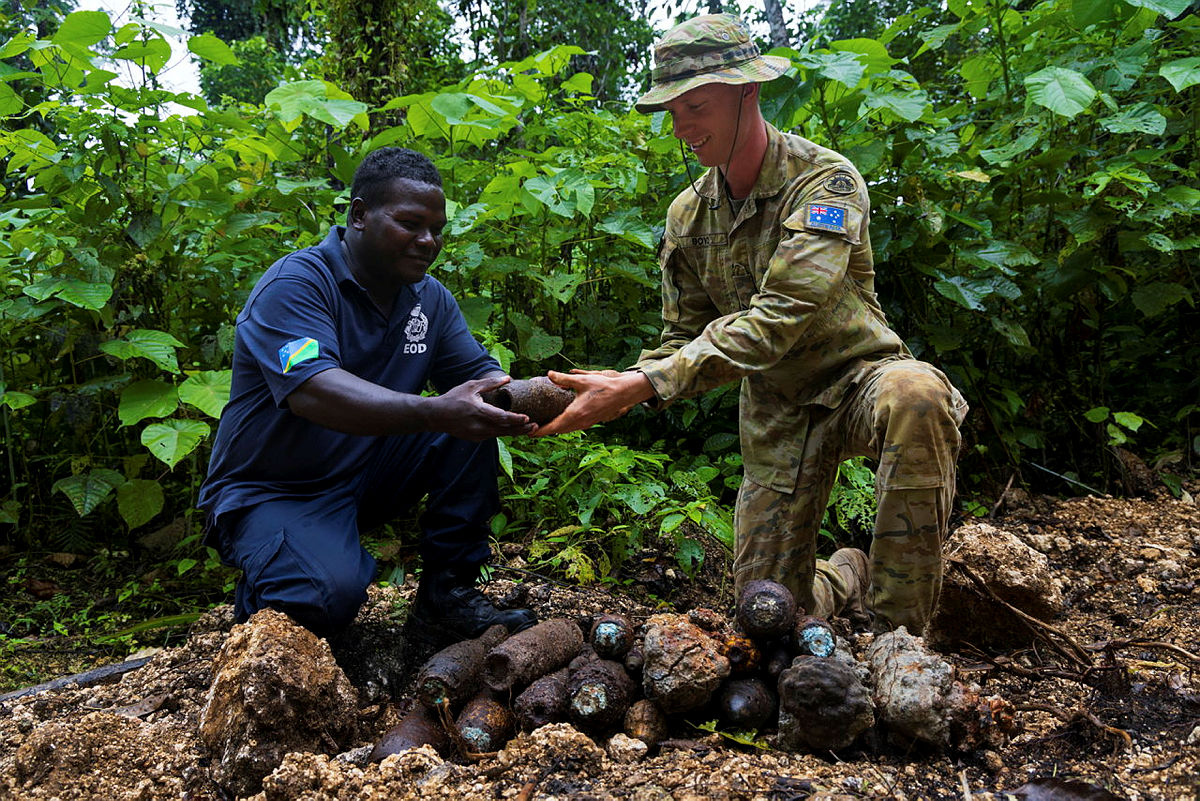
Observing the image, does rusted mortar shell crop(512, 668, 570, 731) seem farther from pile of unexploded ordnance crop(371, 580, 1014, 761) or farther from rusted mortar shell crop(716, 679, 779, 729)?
rusted mortar shell crop(716, 679, 779, 729)

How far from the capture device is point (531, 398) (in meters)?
2.78

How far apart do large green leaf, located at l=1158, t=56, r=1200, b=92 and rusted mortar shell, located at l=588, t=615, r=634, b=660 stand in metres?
3.23

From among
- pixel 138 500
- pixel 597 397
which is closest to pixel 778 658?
pixel 597 397

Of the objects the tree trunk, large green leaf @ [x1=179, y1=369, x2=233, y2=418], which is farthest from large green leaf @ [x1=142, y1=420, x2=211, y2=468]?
the tree trunk

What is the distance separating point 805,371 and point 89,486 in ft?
8.87

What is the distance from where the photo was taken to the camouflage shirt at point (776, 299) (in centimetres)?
277

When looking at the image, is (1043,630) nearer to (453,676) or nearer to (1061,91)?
(453,676)

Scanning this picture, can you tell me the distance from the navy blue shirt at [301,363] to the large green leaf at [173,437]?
0.22 meters

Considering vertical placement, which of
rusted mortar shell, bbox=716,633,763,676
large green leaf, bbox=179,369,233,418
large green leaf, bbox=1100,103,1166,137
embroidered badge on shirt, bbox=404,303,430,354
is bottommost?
rusted mortar shell, bbox=716,633,763,676

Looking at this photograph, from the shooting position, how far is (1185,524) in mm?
4352

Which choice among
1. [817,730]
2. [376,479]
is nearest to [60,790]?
[376,479]

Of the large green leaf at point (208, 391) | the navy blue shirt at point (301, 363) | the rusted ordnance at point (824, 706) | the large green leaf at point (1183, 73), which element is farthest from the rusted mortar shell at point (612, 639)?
the large green leaf at point (1183, 73)

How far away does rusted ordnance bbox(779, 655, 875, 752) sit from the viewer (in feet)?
6.81

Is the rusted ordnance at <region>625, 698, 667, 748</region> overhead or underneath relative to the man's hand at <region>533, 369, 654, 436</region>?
underneath
